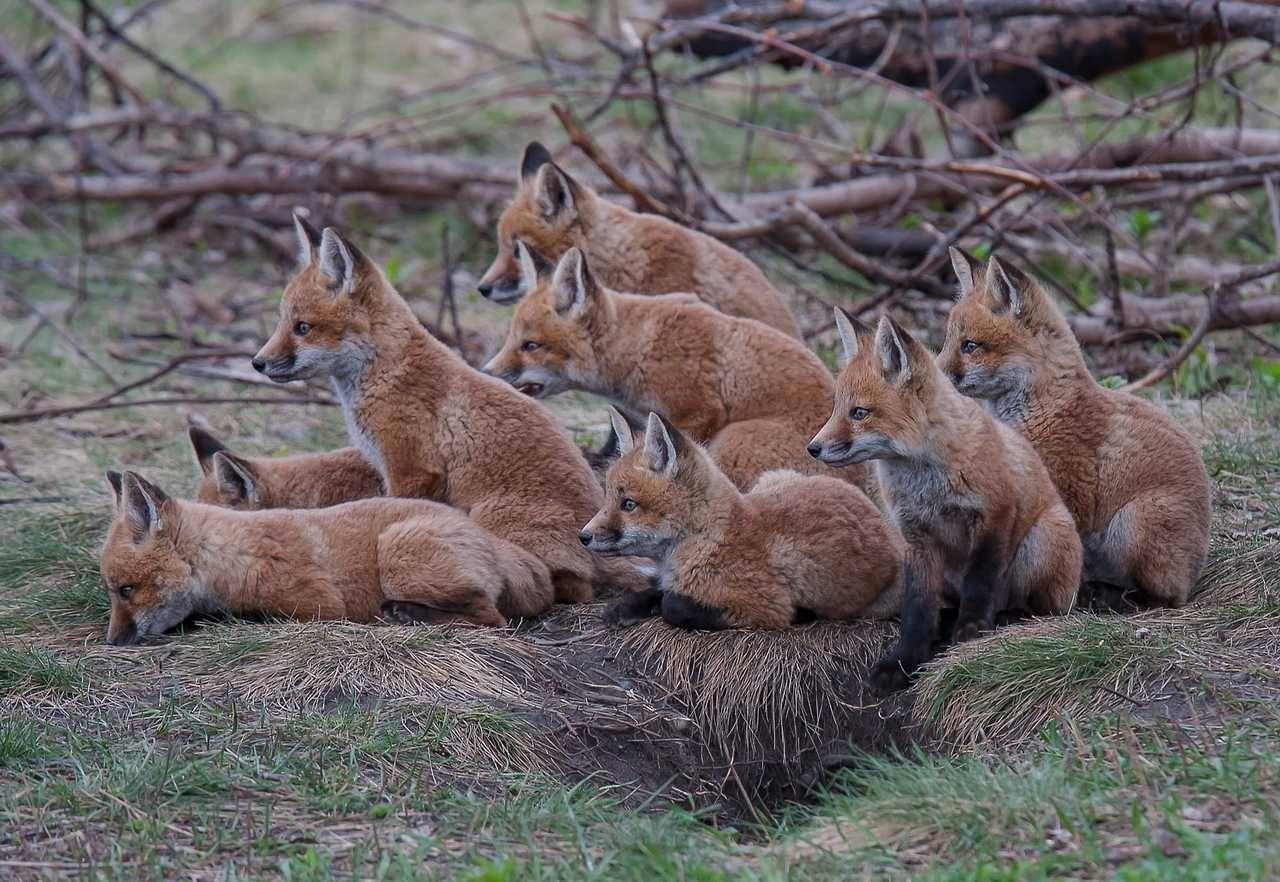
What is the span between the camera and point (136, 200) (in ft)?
42.0

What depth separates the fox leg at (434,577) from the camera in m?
6.16

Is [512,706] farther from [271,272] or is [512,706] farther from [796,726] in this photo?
[271,272]

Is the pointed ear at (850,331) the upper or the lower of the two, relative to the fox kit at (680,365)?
upper

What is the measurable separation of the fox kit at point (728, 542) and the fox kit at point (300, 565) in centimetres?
57

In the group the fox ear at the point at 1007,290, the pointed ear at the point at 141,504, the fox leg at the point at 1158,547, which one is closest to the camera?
the fox leg at the point at 1158,547

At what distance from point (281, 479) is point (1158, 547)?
4185 millimetres

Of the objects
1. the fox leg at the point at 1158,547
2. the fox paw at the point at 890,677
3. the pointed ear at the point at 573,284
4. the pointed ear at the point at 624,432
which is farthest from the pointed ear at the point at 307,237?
the fox leg at the point at 1158,547

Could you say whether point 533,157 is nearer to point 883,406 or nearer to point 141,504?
point 141,504

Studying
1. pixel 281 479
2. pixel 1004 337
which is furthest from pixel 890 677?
pixel 281 479

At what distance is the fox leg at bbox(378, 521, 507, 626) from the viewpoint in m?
6.16

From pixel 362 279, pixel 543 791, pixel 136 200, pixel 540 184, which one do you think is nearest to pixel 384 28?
pixel 136 200

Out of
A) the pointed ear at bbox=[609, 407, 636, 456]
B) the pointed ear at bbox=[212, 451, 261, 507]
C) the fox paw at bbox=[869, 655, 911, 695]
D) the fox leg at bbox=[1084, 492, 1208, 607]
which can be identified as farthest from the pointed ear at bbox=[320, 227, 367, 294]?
the fox leg at bbox=[1084, 492, 1208, 607]

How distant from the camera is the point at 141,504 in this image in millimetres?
6266

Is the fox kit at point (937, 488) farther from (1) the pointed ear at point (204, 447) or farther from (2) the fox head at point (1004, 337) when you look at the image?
(1) the pointed ear at point (204, 447)
